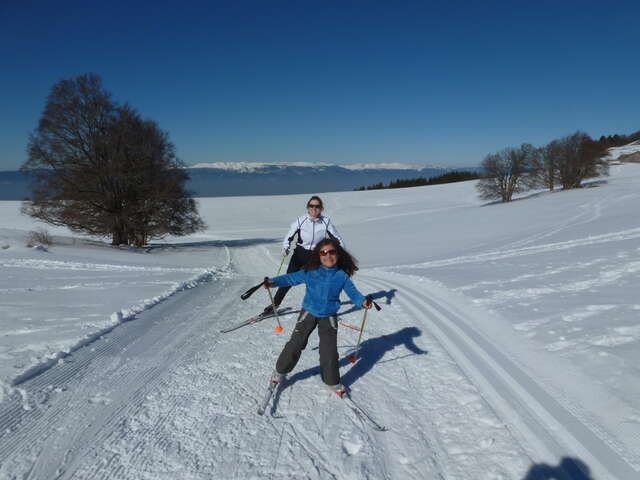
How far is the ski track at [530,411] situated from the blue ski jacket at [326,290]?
177 cm

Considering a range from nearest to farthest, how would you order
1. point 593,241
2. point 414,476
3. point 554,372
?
point 414,476, point 554,372, point 593,241

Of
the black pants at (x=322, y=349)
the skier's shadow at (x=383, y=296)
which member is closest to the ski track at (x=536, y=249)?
the skier's shadow at (x=383, y=296)

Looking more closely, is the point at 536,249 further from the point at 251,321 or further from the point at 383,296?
the point at 251,321

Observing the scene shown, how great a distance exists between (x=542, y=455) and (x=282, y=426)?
216cm

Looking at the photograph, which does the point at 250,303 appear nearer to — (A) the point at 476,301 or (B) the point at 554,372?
(A) the point at 476,301

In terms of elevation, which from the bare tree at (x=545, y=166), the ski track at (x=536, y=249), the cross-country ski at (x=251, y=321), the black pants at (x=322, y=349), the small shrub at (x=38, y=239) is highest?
the bare tree at (x=545, y=166)

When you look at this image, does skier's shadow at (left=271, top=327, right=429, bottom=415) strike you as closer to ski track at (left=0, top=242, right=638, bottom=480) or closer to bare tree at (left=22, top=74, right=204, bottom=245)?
ski track at (left=0, top=242, right=638, bottom=480)

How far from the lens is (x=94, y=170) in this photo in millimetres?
17297

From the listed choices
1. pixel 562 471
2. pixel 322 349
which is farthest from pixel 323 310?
pixel 562 471

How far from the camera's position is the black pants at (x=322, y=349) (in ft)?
12.3

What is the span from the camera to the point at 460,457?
2879 millimetres

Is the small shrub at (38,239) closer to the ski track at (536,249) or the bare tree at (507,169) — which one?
the ski track at (536,249)

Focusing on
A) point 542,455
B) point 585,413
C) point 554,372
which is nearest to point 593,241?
point 554,372

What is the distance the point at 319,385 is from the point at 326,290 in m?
1.09
